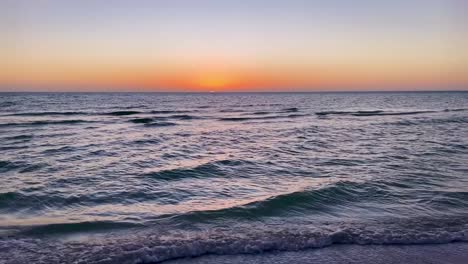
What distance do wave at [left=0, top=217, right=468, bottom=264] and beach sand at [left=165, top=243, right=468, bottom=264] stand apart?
19 cm

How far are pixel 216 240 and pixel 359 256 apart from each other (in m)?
2.43

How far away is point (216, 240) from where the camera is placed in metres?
7.07

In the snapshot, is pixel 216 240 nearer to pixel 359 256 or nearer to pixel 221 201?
pixel 359 256

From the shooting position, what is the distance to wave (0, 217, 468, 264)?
6424 millimetres

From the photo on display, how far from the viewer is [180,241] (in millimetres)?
6973

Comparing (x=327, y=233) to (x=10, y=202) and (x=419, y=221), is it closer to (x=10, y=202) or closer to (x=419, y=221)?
(x=419, y=221)

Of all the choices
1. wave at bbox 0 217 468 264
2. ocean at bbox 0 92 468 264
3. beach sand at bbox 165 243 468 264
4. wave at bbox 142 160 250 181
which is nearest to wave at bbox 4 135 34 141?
ocean at bbox 0 92 468 264

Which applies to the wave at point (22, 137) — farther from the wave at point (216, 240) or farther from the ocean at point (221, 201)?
the wave at point (216, 240)

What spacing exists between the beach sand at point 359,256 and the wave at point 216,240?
189 millimetres

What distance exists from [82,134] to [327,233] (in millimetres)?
20060

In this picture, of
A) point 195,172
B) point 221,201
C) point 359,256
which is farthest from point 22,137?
point 359,256

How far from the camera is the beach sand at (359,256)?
6.26 m

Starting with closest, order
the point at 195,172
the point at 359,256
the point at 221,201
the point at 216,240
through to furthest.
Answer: the point at 359,256
the point at 216,240
the point at 221,201
the point at 195,172

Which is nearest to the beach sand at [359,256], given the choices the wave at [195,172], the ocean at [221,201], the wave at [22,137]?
the ocean at [221,201]
